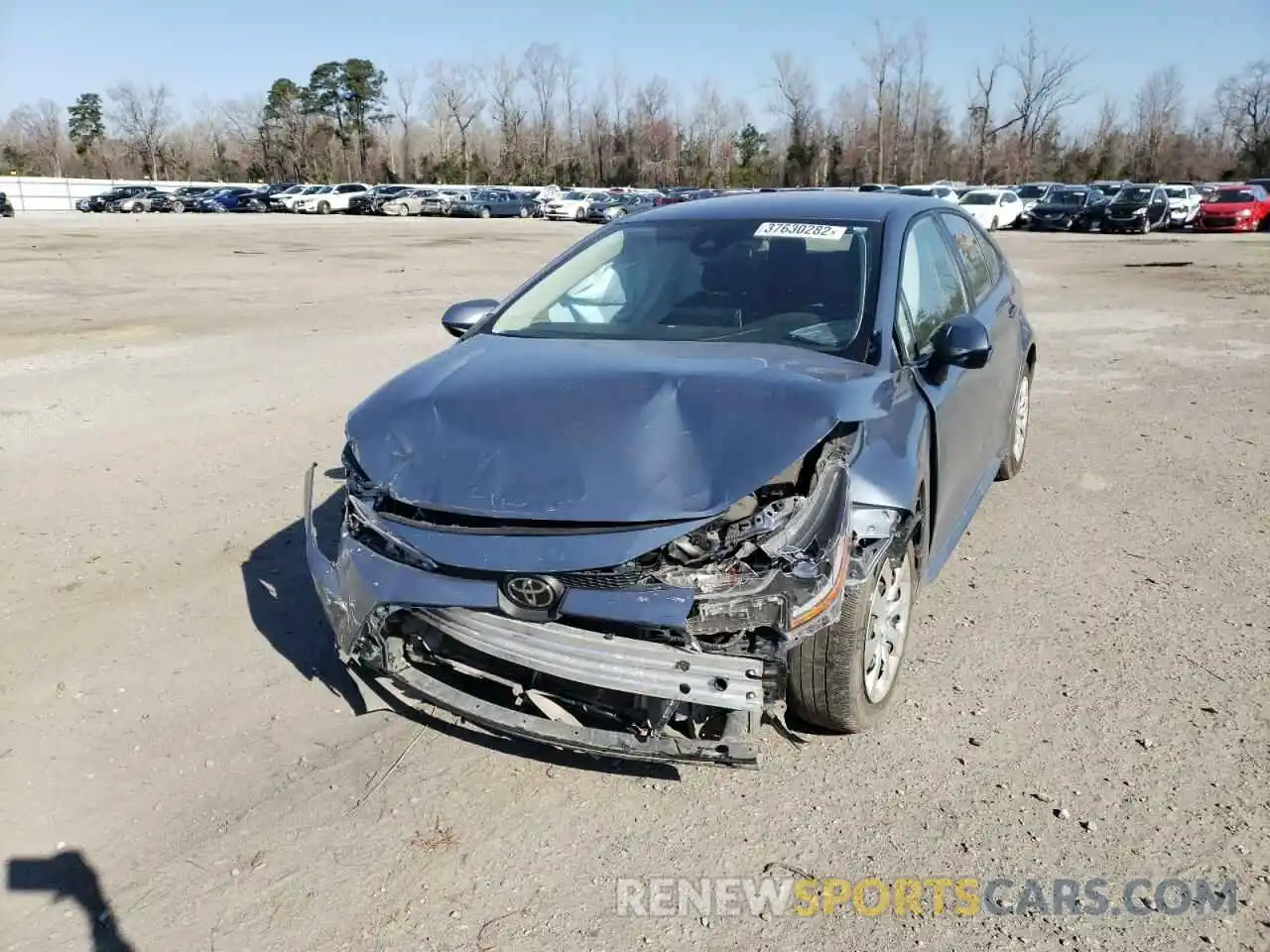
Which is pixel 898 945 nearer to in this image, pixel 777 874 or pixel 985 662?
pixel 777 874

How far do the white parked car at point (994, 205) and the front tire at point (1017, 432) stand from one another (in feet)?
105

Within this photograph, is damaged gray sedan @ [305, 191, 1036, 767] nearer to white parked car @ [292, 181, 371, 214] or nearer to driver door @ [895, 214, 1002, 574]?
driver door @ [895, 214, 1002, 574]

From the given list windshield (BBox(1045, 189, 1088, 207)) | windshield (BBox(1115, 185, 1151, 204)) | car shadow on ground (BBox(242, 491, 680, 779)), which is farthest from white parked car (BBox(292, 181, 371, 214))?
car shadow on ground (BBox(242, 491, 680, 779))

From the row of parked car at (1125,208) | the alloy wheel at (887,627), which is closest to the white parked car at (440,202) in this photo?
the row of parked car at (1125,208)

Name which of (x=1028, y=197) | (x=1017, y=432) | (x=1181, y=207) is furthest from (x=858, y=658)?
(x=1028, y=197)

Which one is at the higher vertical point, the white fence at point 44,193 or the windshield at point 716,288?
the white fence at point 44,193

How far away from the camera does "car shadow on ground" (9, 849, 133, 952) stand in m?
2.58

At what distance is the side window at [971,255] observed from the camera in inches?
198

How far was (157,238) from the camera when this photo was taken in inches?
1223

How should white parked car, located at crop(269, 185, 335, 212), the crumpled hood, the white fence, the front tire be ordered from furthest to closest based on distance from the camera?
the white fence → white parked car, located at crop(269, 185, 335, 212) → the front tire → the crumpled hood

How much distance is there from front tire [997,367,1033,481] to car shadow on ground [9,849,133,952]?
4648 mm

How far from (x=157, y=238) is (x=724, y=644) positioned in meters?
32.7

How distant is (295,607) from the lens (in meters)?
4.39

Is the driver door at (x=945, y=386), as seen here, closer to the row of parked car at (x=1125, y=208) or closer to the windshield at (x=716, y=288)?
the windshield at (x=716, y=288)
